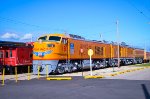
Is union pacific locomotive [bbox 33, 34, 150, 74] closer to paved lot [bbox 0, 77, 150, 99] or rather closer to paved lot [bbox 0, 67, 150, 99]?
paved lot [bbox 0, 67, 150, 99]

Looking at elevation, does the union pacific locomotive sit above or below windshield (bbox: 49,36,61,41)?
below

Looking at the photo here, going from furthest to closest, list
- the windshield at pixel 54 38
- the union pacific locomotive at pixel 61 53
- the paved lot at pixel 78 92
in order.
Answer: the windshield at pixel 54 38 → the union pacific locomotive at pixel 61 53 → the paved lot at pixel 78 92

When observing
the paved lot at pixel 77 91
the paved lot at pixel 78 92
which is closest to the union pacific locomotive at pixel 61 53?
the paved lot at pixel 77 91

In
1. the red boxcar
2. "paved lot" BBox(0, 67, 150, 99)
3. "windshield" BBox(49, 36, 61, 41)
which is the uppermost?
"windshield" BBox(49, 36, 61, 41)

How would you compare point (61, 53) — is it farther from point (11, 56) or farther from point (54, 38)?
point (11, 56)

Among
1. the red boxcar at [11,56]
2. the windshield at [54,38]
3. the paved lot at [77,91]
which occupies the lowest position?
the paved lot at [77,91]

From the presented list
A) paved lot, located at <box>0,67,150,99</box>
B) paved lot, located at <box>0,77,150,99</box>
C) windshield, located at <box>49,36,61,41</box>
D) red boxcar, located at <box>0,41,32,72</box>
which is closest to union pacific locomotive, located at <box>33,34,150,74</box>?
windshield, located at <box>49,36,61,41</box>

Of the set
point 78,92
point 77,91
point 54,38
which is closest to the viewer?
point 78,92

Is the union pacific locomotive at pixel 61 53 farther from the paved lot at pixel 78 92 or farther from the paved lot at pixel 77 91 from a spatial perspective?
the paved lot at pixel 78 92

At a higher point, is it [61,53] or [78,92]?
[61,53]

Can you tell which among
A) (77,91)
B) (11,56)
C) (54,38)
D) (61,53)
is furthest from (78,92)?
(11,56)

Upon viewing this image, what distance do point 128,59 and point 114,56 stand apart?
32.9 feet

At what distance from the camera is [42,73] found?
25.0 meters

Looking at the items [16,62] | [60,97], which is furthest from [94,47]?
[60,97]
